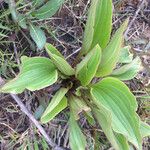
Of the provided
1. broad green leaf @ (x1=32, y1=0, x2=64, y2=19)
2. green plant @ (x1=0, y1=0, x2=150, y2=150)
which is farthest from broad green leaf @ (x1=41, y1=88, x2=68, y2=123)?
broad green leaf @ (x1=32, y1=0, x2=64, y2=19)

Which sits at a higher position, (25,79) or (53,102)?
(25,79)

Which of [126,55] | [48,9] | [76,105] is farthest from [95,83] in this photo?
[48,9]

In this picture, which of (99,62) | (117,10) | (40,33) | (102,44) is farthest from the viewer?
(117,10)

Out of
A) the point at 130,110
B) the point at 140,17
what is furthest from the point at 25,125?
the point at 140,17

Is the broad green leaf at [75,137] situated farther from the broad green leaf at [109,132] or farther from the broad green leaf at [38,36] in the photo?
the broad green leaf at [38,36]

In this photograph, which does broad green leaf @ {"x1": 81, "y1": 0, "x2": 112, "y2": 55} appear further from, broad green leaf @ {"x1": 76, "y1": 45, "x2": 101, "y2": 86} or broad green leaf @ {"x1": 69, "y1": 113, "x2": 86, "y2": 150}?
broad green leaf @ {"x1": 69, "y1": 113, "x2": 86, "y2": 150}

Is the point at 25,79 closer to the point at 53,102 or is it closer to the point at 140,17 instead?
the point at 53,102
